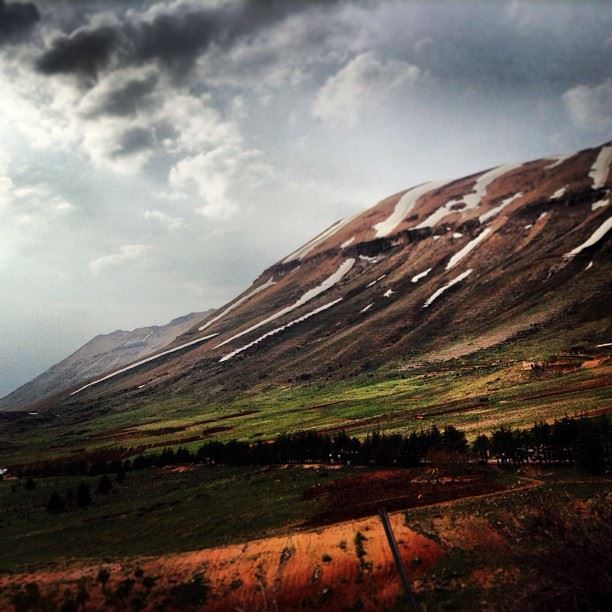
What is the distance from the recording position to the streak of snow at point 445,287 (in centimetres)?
13412

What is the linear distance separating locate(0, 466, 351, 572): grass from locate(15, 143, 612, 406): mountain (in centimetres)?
6292

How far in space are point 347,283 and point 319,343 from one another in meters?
44.8

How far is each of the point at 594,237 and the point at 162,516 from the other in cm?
12587

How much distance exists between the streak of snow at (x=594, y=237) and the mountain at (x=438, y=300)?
1.06 ft

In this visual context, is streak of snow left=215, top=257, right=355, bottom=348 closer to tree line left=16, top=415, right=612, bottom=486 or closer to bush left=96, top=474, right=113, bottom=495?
tree line left=16, top=415, right=612, bottom=486

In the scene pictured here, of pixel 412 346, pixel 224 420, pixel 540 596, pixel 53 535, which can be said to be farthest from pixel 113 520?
pixel 412 346

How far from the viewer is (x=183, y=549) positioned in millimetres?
26859

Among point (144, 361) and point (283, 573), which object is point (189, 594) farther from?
point (144, 361)

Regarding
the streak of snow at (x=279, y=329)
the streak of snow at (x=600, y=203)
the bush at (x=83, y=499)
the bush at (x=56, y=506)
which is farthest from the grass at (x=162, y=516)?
the streak of snow at (x=600, y=203)

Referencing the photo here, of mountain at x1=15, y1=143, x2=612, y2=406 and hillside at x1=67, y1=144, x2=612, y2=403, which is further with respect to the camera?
hillside at x1=67, y1=144, x2=612, y2=403

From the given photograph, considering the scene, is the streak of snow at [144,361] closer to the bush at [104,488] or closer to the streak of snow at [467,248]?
the streak of snow at [467,248]

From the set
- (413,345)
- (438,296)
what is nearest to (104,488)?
(413,345)

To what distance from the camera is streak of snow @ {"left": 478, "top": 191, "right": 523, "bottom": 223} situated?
548ft

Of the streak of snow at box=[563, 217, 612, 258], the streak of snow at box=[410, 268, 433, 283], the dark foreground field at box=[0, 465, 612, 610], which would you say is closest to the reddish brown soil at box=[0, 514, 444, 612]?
the dark foreground field at box=[0, 465, 612, 610]
